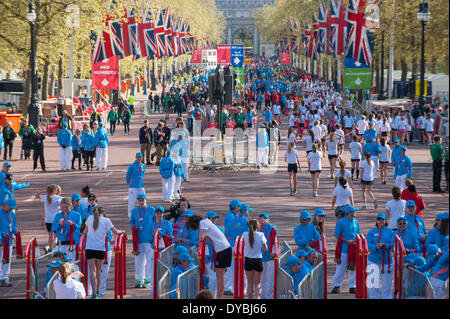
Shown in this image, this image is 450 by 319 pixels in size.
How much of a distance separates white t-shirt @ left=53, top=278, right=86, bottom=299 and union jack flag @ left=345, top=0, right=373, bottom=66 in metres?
32.7

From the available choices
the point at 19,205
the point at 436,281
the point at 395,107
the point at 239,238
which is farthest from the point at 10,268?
the point at 395,107

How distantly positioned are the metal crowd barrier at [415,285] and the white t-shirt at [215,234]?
2.63 m

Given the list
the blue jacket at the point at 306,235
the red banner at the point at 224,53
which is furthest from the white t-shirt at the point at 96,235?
the red banner at the point at 224,53

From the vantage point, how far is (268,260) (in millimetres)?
11898

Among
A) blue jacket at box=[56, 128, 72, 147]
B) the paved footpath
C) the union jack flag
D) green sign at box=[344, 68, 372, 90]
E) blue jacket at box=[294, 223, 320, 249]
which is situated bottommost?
the paved footpath

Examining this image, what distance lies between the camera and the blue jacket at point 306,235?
39.1ft

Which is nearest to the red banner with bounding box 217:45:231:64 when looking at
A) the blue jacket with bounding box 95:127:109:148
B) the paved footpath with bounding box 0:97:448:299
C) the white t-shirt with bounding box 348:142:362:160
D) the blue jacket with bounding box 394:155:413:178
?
the paved footpath with bounding box 0:97:448:299

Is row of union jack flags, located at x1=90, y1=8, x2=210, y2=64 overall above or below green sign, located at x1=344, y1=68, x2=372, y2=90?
above

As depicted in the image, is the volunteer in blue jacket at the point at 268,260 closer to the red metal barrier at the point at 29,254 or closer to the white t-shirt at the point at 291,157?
the red metal barrier at the point at 29,254

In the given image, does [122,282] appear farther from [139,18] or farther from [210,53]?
[210,53]

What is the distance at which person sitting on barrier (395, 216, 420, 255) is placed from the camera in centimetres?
1192

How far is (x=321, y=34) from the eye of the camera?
58.8 m

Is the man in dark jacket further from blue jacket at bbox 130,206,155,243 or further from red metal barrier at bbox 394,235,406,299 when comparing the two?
red metal barrier at bbox 394,235,406,299

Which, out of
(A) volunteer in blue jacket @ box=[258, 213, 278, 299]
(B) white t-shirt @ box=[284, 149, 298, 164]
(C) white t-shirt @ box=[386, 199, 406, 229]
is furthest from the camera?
(B) white t-shirt @ box=[284, 149, 298, 164]
